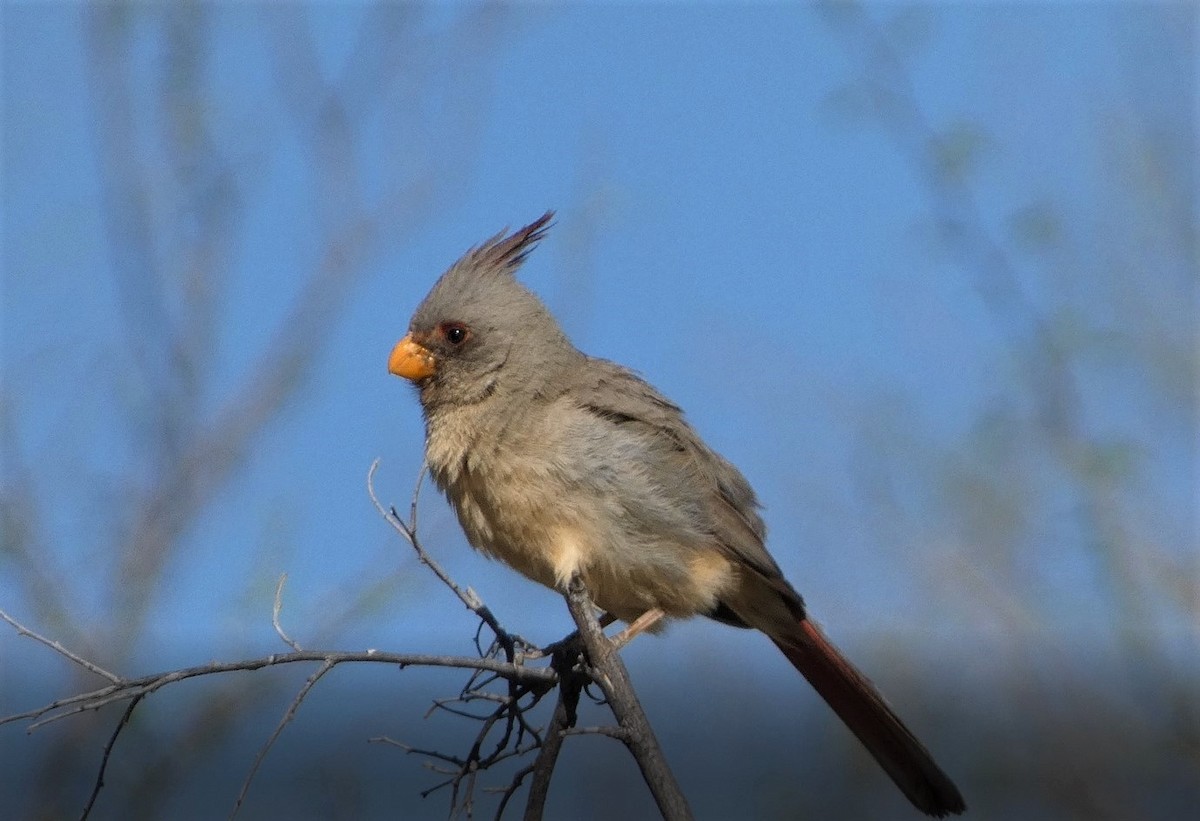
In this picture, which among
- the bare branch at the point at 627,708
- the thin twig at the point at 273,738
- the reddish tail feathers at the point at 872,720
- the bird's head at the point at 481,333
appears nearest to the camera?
the thin twig at the point at 273,738

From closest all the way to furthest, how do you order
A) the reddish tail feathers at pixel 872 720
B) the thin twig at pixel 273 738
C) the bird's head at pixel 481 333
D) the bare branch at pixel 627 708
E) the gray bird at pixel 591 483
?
1. the thin twig at pixel 273 738
2. the bare branch at pixel 627 708
3. the gray bird at pixel 591 483
4. the reddish tail feathers at pixel 872 720
5. the bird's head at pixel 481 333

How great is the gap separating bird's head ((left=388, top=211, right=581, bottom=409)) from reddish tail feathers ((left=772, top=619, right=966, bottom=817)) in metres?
1.02

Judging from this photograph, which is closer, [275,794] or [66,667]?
[66,667]

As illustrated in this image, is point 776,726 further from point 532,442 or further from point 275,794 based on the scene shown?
point 532,442

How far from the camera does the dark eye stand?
3.86 m

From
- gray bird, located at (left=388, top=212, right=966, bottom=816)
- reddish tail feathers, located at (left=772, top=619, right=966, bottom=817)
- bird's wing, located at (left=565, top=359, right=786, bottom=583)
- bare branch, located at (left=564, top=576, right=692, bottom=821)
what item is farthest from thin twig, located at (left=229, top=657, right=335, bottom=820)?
reddish tail feathers, located at (left=772, top=619, right=966, bottom=817)

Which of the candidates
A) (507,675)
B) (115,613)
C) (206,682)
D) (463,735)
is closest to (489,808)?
(206,682)

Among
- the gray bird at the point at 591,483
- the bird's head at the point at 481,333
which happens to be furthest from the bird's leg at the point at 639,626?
the bird's head at the point at 481,333

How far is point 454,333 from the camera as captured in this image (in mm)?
→ 3875

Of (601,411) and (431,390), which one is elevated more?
(431,390)

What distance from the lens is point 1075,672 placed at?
202 inches

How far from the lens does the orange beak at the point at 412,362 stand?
12.7 feet

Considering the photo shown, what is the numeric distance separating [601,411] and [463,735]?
5605mm

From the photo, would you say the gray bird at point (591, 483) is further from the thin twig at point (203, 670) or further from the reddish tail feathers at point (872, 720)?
the thin twig at point (203, 670)
